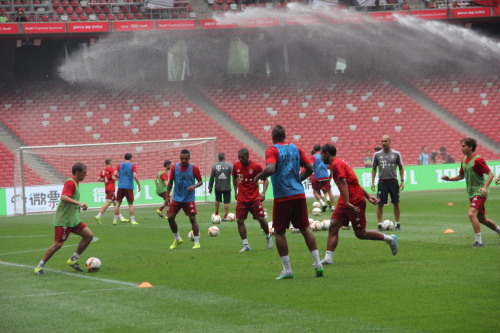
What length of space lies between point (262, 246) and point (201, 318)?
7484 millimetres

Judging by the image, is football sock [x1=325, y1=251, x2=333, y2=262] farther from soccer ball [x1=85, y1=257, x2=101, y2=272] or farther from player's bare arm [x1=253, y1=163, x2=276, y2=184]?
soccer ball [x1=85, y1=257, x2=101, y2=272]

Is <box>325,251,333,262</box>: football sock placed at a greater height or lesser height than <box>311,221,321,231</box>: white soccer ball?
greater

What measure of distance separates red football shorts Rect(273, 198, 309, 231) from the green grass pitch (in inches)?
30.4

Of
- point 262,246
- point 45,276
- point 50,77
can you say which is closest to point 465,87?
point 50,77

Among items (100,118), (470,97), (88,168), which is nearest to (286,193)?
(88,168)

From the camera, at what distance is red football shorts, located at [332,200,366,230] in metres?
11.8

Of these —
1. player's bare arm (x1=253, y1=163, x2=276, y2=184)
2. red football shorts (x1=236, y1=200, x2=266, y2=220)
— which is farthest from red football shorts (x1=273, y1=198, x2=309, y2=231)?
red football shorts (x1=236, y1=200, x2=266, y2=220)

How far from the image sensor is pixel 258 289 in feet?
32.2

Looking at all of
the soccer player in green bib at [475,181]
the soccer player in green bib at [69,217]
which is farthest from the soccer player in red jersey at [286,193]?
the soccer player in green bib at [475,181]

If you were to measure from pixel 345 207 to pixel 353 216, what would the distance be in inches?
10.7

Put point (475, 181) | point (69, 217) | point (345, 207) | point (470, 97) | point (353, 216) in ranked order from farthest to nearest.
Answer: point (470, 97)
point (475, 181)
point (69, 217)
point (345, 207)
point (353, 216)

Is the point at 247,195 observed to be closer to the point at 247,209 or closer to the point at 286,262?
the point at 247,209

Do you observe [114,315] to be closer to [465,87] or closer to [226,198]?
[226,198]

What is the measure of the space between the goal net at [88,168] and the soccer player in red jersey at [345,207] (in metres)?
19.5
